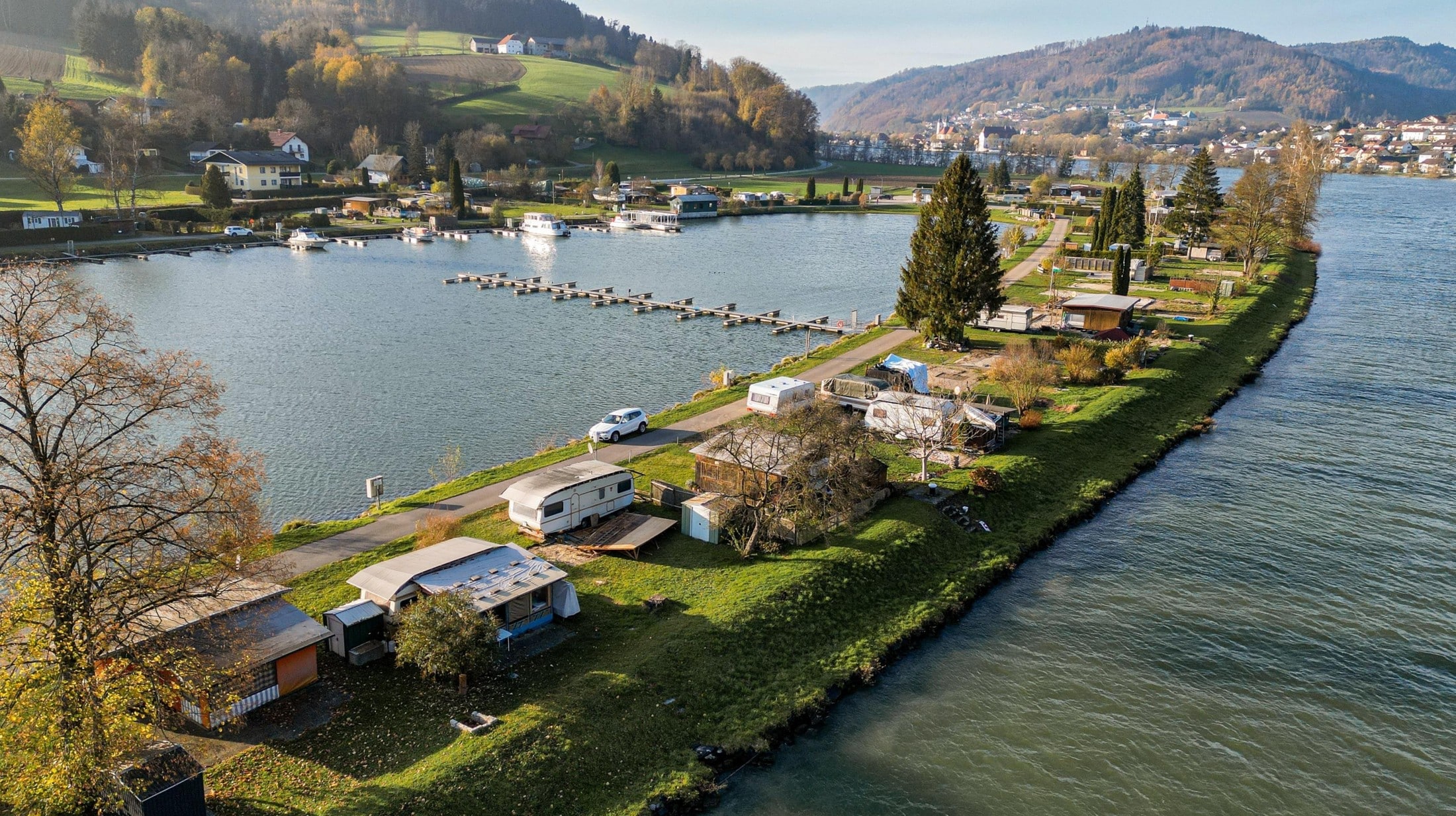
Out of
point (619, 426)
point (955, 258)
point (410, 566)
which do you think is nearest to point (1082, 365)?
point (955, 258)

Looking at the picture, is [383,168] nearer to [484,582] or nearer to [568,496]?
[568,496]

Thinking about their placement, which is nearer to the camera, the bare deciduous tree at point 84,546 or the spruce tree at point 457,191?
the bare deciduous tree at point 84,546

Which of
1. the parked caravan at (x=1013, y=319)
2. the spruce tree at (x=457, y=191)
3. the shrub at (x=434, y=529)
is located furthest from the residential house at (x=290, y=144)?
the shrub at (x=434, y=529)

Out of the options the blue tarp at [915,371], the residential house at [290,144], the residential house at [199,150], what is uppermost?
the residential house at [290,144]

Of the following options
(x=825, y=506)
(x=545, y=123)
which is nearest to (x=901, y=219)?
(x=545, y=123)

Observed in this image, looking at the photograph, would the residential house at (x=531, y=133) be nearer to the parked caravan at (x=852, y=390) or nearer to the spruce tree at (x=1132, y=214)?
the spruce tree at (x=1132, y=214)

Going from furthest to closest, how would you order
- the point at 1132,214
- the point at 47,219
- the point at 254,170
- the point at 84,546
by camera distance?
the point at 254,170, the point at 1132,214, the point at 47,219, the point at 84,546

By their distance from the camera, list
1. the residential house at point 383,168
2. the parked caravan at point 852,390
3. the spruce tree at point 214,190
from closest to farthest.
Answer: the parked caravan at point 852,390, the spruce tree at point 214,190, the residential house at point 383,168

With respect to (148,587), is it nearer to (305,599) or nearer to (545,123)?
(305,599)
